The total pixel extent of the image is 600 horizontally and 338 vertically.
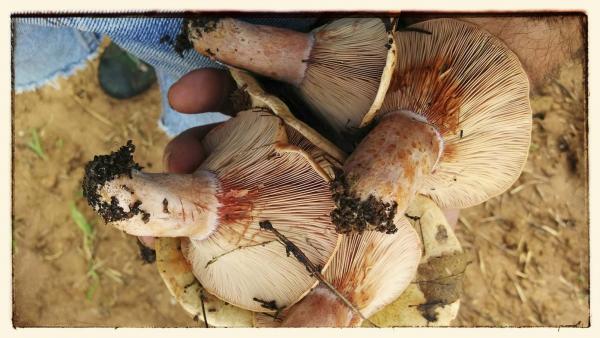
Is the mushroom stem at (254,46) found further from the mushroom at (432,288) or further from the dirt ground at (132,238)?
the dirt ground at (132,238)

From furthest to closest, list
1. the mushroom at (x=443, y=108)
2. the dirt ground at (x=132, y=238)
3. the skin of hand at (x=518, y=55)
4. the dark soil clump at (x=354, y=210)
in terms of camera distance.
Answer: the dirt ground at (x=132, y=238)
the skin of hand at (x=518, y=55)
the mushroom at (x=443, y=108)
the dark soil clump at (x=354, y=210)

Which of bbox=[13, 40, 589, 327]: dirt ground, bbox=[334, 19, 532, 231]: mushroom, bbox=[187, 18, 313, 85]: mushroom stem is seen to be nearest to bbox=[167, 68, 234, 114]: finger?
bbox=[187, 18, 313, 85]: mushroom stem

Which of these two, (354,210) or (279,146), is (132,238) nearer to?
(279,146)

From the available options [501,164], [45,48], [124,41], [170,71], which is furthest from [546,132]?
[45,48]

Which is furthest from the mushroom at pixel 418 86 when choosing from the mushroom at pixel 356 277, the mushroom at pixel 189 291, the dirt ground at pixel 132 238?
the dirt ground at pixel 132 238

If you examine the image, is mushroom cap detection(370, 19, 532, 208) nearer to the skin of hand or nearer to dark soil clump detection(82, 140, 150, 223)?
the skin of hand

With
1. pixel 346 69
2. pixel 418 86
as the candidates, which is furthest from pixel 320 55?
pixel 418 86
